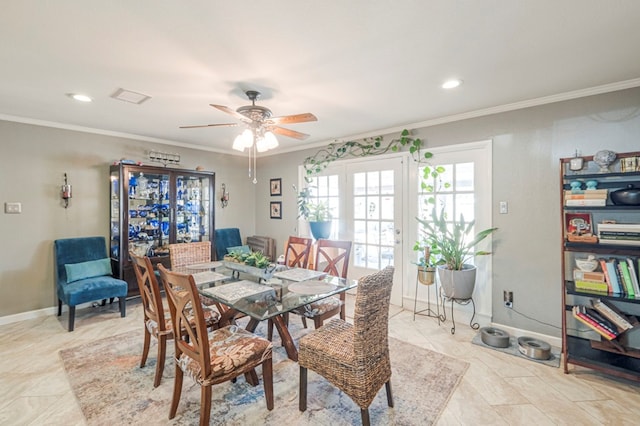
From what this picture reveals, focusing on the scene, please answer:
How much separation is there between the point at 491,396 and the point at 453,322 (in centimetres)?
114

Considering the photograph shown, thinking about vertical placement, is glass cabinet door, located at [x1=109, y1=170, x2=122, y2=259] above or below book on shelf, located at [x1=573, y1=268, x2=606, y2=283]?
above

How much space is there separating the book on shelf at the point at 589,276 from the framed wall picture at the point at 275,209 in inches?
159

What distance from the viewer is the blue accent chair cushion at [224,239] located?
16.2ft

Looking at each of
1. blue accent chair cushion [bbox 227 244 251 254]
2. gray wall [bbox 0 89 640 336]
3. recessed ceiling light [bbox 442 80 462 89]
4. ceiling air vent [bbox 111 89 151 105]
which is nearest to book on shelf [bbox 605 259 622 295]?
gray wall [bbox 0 89 640 336]

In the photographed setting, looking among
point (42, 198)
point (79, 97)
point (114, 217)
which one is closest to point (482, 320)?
point (79, 97)

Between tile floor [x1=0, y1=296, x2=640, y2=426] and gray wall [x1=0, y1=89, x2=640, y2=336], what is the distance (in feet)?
2.13

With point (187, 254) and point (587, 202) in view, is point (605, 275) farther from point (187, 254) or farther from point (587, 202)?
point (187, 254)

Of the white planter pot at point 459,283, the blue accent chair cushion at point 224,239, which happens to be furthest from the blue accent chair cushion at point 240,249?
the white planter pot at point 459,283

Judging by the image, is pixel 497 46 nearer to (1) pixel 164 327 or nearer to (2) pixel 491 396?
(2) pixel 491 396

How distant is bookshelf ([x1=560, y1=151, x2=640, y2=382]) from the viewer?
2.26m

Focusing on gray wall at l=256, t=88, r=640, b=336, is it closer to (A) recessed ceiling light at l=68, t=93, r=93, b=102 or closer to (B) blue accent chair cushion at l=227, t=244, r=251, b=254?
(B) blue accent chair cushion at l=227, t=244, r=251, b=254

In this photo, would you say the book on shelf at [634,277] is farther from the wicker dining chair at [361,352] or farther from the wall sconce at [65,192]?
the wall sconce at [65,192]

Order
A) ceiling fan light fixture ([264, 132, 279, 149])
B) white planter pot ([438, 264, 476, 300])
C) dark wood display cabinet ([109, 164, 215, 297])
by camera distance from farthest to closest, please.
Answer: dark wood display cabinet ([109, 164, 215, 297]) < white planter pot ([438, 264, 476, 300]) < ceiling fan light fixture ([264, 132, 279, 149])

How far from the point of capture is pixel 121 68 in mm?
2199
